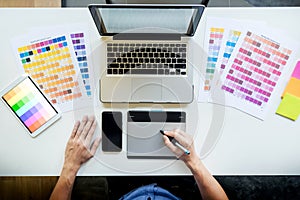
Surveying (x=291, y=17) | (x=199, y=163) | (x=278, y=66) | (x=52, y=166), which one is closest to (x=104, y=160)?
(x=52, y=166)

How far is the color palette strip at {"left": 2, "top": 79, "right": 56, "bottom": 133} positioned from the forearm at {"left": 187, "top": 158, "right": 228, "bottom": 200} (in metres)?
0.45

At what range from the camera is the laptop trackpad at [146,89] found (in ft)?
3.53

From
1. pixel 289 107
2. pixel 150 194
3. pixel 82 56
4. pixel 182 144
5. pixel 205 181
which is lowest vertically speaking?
pixel 150 194

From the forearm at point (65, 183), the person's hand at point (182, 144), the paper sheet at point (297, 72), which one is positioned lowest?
the forearm at point (65, 183)

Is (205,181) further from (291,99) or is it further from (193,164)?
(291,99)

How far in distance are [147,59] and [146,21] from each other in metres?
0.14

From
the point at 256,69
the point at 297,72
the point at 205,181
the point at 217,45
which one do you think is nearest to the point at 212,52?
the point at 217,45

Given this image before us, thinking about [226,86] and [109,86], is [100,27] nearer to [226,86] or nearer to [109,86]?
[109,86]

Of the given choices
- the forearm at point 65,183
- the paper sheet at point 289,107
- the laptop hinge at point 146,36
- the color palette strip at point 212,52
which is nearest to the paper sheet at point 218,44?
the color palette strip at point 212,52

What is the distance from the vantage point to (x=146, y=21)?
1140mm

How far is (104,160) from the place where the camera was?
42.6 inches

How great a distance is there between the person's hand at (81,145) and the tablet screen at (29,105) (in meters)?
0.09

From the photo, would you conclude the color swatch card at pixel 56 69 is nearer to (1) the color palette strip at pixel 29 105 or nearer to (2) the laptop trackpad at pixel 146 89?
(1) the color palette strip at pixel 29 105

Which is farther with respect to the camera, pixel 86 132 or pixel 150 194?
pixel 150 194
